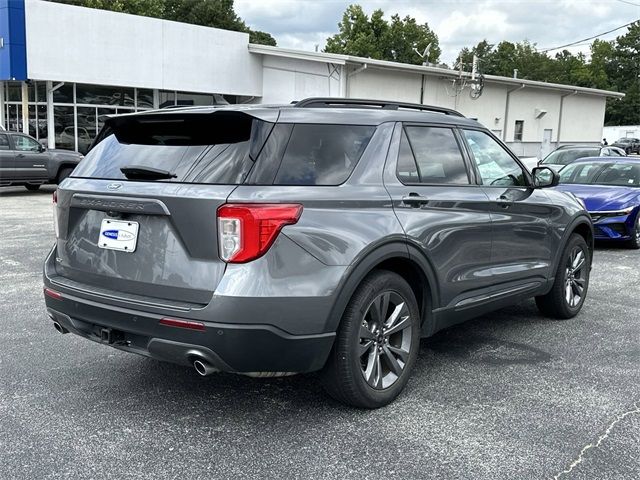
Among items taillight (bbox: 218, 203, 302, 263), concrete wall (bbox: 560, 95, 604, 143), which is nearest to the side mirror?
taillight (bbox: 218, 203, 302, 263)

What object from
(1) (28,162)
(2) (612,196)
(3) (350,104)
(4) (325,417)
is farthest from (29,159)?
(4) (325,417)

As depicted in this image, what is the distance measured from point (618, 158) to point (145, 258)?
406 inches

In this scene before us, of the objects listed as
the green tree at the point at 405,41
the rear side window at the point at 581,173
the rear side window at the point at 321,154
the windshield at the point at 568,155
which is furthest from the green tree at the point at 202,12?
the rear side window at the point at 321,154

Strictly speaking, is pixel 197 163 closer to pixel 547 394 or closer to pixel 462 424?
pixel 462 424

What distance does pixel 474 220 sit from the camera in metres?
4.46

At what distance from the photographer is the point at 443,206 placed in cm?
421

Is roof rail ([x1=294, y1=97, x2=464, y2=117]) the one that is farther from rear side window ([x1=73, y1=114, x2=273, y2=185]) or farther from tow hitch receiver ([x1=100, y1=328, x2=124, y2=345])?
tow hitch receiver ([x1=100, y1=328, x2=124, y2=345])

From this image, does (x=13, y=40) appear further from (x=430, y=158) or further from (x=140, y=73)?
(x=430, y=158)

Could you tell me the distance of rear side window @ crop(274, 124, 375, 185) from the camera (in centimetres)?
344

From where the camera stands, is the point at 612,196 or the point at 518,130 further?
the point at 518,130

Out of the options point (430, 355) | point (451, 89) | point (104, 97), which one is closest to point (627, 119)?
point (451, 89)

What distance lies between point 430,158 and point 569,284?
247 centimetres

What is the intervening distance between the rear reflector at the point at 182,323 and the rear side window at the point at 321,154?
0.84 metres

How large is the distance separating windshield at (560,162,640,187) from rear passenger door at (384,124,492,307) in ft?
23.3
